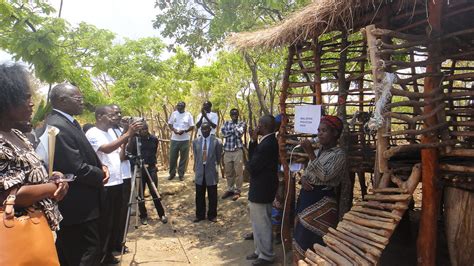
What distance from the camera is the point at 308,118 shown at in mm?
4359

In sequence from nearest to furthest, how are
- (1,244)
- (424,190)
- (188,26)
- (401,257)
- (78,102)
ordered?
(1,244)
(424,190)
(78,102)
(401,257)
(188,26)

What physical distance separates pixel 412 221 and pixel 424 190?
287 centimetres

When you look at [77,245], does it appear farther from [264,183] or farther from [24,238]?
[264,183]

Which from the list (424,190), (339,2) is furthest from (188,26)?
(424,190)

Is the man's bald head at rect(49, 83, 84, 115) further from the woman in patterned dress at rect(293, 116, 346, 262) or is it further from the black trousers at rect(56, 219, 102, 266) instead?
the woman in patterned dress at rect(293, 116, 346, 262)

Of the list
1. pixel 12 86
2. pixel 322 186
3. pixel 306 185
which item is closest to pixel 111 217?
pixel 306 185

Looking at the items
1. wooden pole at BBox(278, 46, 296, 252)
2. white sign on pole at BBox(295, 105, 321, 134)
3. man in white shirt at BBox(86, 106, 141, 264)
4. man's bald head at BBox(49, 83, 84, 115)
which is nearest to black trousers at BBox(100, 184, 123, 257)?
man in white shirt at BBox(86, 106, 141, 264)

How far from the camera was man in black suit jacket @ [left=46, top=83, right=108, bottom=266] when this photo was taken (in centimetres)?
298

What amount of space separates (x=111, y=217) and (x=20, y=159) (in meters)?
2.66

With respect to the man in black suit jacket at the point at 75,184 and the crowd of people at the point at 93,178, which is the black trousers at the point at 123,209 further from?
the man in black suit jacket at the point at 75,184

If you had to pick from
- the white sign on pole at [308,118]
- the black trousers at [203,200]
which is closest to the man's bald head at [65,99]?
the white sign on pole at [308,118]

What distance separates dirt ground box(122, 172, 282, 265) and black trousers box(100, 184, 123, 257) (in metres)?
0.38

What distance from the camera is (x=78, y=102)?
3.21 meters

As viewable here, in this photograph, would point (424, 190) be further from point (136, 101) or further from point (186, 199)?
point (136, 101)
